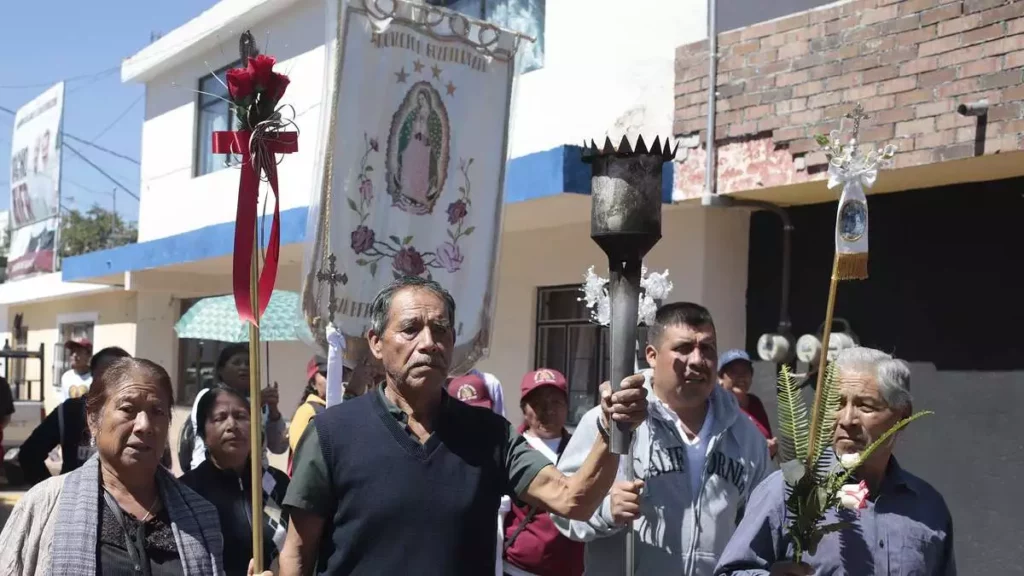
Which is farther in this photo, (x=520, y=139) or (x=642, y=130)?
(x=520, y=139)

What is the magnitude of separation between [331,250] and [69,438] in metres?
1.95

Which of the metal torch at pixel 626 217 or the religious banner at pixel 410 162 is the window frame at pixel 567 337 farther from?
the metal torch at pixel 626 217

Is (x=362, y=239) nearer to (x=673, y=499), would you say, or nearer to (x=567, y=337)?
(x=673, y=499)

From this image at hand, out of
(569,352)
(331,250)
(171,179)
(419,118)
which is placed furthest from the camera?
(171,179)

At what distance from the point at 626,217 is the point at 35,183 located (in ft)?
76.5

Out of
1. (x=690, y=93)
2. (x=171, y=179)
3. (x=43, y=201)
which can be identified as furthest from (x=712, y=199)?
(x=43, y=201)

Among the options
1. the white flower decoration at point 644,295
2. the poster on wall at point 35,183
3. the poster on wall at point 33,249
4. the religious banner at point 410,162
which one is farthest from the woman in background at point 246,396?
the poster on wall at point 33,249

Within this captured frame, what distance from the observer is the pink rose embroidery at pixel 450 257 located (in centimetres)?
582

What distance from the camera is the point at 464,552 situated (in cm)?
305

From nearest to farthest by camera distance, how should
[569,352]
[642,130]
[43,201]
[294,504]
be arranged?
[294,504] → [642,130] → [569,352] → [43,201]

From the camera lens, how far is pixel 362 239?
216 inches

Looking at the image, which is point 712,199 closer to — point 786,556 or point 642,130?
point 642,130

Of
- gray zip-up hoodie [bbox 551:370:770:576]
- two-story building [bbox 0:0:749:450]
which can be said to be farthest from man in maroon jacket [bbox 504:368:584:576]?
two-story building [bbox 0:0:749:450]

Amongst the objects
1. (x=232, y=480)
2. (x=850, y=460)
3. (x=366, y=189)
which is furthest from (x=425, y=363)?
(x=366, y=189)
